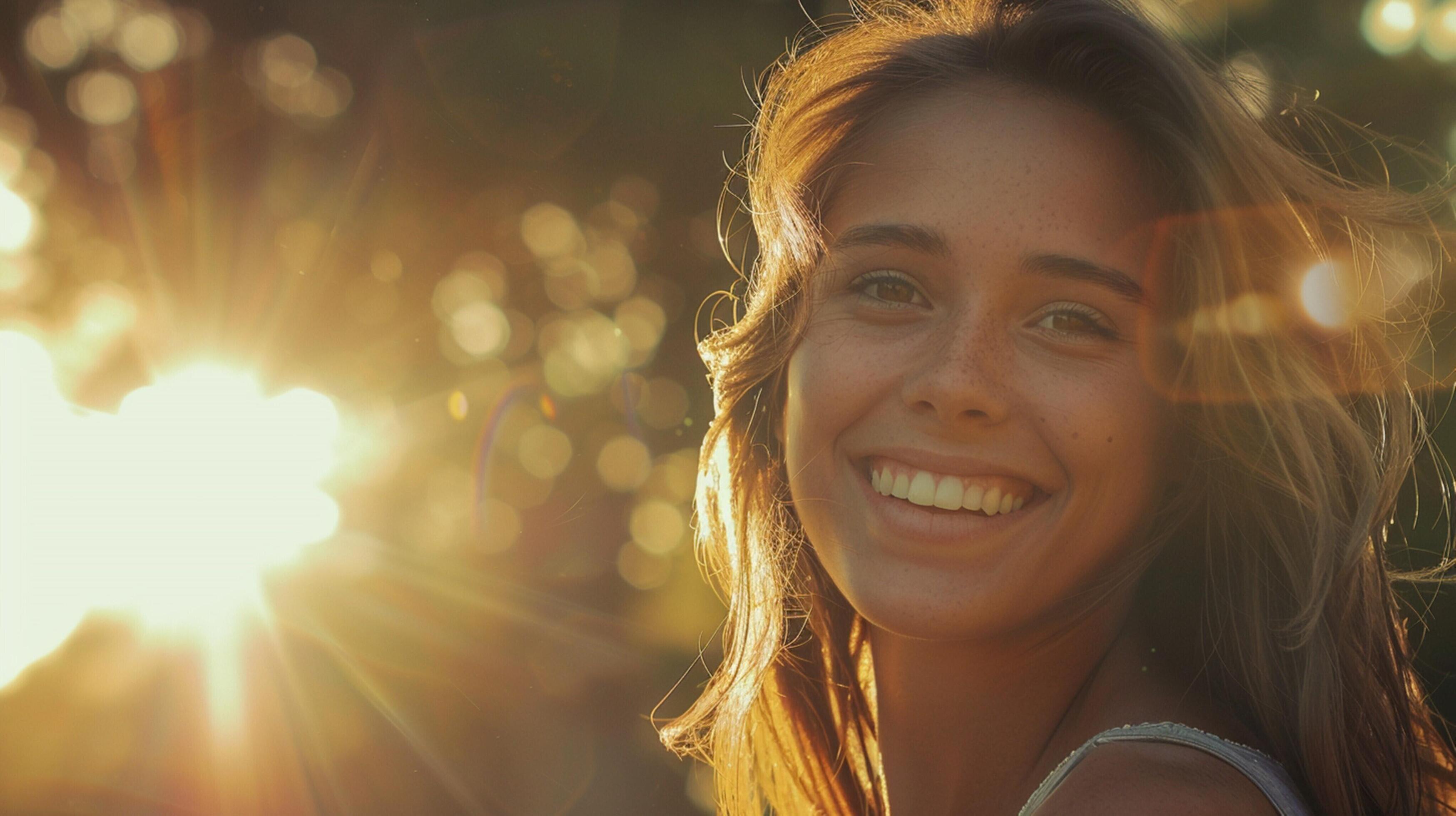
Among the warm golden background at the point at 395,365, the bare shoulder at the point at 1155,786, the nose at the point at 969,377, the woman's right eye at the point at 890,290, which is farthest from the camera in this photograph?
the warm golden background at the point at 395,365

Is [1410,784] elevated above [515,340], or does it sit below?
below

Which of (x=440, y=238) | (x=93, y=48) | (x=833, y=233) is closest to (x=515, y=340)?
(x=440, y=238)

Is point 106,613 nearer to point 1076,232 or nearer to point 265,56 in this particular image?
point 265,56

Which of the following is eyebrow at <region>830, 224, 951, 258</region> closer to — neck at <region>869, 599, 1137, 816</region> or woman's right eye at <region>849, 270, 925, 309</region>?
woman's right eye at <region>849, 270, 925, 309</region>

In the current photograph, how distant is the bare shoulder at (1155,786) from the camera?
4.16ft

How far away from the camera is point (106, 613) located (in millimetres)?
6617

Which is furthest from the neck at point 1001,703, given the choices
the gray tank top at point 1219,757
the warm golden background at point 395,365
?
the warm golden background at point 395,365

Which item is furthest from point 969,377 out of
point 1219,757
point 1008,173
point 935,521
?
point 1219,757

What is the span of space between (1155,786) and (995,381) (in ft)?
2.09

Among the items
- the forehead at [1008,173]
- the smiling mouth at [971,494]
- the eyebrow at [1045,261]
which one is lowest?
the smiling mouth at [971,494]

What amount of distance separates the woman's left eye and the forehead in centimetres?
10

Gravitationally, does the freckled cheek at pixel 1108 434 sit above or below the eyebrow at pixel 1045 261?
below

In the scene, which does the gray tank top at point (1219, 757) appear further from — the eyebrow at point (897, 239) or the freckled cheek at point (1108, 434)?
the eyebrow at point (897, 239)

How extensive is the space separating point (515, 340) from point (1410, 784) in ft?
18.8
